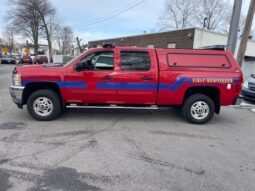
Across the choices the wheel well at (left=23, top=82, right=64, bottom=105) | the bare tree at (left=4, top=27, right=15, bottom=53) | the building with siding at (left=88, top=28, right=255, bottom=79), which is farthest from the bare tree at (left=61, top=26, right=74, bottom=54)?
the wheel well at (left=23, top=82, right=64, bottom=105)

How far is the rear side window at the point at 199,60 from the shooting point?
17.5 feet

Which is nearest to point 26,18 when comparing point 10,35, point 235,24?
point 10,35

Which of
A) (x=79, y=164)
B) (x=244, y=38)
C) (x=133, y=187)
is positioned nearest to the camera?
(x=133, y=187)

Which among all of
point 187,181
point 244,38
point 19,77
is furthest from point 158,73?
point 244,38

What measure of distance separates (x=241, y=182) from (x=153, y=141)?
174 cm

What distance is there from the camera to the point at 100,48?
532 cm

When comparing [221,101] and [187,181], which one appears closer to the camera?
[187,181]

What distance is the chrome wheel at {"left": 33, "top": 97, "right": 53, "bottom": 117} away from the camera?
5293 millimetres

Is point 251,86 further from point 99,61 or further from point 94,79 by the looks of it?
point 94,79

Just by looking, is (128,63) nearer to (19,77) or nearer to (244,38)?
(19,77)

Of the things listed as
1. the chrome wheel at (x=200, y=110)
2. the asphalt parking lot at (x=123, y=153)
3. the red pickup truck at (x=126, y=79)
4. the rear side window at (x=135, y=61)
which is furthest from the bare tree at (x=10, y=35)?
the chrome wheel at (x=200, y=110)

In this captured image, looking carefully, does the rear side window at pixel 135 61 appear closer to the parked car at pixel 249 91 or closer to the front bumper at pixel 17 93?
the front bumper at pixel 17 93

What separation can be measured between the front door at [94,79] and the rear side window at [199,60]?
1.53m

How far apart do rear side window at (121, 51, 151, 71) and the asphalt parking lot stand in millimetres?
1397
